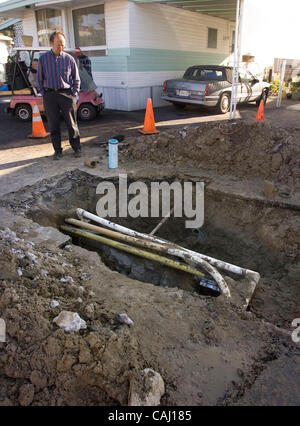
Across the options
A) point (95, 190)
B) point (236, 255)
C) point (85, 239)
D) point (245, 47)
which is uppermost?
point (245, 47)

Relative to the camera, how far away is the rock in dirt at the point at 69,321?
2436 mm

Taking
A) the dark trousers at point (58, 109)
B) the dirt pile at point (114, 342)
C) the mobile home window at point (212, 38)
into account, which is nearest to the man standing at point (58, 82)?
Result: the dark trousers at point (58, 109)

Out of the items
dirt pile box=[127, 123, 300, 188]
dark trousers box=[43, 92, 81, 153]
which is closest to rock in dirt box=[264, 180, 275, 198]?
dirt pile box=[127, 123, 300, 188]

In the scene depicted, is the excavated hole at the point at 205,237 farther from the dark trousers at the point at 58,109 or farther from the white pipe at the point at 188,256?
the dark trousers at the point at 58,109

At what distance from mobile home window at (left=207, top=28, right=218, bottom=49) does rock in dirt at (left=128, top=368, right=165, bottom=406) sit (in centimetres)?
1668

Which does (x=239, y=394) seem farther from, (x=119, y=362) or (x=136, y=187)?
(x=136, y=187)

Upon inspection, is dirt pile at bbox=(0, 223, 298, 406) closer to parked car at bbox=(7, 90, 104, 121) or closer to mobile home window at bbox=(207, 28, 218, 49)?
parked car at bbox=(7, 90, 104, 121)

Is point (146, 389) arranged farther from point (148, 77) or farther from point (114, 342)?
point (148, 77)

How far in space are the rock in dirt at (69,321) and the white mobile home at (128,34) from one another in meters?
11.0

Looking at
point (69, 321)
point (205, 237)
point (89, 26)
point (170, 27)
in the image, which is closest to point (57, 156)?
point (205, 237)

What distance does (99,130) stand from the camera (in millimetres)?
9383

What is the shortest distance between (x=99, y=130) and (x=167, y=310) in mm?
7451

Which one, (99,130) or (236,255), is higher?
(99,130)
